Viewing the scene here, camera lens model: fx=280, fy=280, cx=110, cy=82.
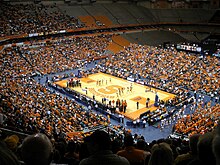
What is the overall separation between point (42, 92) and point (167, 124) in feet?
38.7

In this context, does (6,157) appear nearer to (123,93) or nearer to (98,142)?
(98,142)

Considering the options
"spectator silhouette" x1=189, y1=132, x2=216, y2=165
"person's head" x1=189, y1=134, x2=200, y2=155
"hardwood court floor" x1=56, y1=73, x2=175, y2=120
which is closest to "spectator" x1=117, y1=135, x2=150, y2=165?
"person's head" x1=189, y1=134, x2=200, y2=155

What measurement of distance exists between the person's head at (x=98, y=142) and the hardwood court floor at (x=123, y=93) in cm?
2101

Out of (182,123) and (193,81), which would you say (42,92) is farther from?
(193,81)

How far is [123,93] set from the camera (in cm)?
3042

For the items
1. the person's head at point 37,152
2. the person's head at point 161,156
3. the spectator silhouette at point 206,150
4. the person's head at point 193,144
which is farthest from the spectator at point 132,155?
the person's head at point 37,152

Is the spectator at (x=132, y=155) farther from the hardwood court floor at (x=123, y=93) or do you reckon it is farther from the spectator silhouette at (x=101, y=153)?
the hardwood court floor at (x=123, y=93)

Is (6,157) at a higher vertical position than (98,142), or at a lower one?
higher

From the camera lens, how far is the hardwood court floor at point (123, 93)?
1033 inches

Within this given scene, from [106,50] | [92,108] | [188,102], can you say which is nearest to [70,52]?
[106,50]

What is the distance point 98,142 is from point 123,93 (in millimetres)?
27489

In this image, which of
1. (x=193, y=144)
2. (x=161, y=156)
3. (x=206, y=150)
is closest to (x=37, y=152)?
(x=161, y=156)

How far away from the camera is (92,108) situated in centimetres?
2600

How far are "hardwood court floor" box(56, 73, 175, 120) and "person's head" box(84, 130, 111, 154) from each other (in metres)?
21.0
